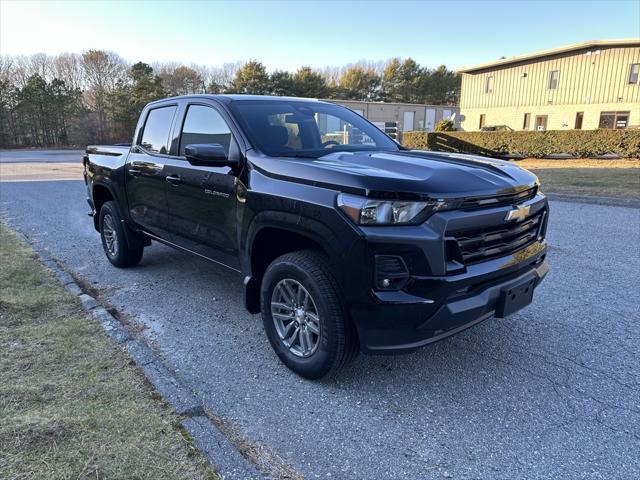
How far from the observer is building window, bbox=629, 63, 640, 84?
2966 cm

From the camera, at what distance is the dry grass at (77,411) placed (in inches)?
86.9

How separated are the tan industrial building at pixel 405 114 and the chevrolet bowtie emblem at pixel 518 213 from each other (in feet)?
135

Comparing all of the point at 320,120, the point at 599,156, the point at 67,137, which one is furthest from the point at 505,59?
the point at 67,137

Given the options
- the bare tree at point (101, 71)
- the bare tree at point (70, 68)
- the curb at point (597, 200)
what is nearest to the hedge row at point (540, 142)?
the curb at point (597, 200)

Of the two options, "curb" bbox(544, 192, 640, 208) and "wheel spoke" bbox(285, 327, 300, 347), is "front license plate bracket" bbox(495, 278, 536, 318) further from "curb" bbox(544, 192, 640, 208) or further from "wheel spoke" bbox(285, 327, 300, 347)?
"curb" bbox(544, 192, 640, 208)

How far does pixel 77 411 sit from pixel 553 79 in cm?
3869

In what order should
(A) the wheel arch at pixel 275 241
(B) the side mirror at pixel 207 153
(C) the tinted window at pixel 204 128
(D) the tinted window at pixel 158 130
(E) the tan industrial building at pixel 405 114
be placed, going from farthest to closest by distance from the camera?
(E) the tan industrial building at pixel 405 114 → (D) the tinted window at pixel 158 130 → (C) the tinted window at pixel 204 128 → (B) the side mirror at pixel 207 153 → (A) the wheel arch at pixel 275 241

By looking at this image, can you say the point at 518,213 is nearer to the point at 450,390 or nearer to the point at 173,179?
the point at 450,390

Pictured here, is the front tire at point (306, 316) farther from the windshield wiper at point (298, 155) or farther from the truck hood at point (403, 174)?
the windshield wiper at point (298, 155)

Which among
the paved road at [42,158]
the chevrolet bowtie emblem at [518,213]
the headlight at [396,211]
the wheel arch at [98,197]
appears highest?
the headlight at [396,211]

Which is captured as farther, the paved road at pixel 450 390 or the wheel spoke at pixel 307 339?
Answer: the wheel spoke at pixel 307 339

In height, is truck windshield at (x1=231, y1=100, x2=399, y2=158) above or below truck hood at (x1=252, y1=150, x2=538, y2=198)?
above

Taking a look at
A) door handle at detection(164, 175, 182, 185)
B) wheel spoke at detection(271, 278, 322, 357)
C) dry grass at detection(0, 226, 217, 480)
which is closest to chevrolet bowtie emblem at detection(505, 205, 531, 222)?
wheel spoke at detection(271, 278, 322, 357)

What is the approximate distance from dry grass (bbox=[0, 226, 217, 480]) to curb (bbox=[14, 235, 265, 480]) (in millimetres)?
55
